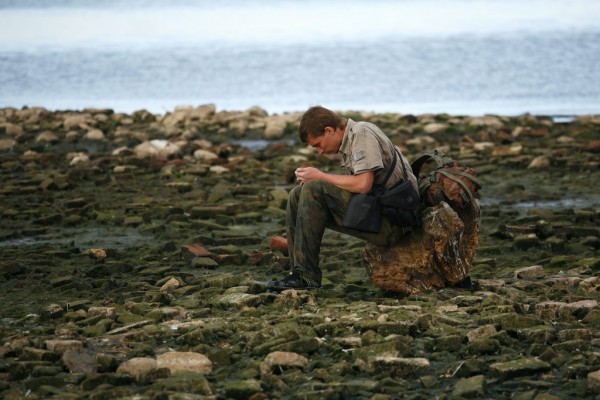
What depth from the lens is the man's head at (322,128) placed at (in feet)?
26.6

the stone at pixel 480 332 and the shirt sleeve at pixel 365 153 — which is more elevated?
the shirt sleeve at pixel 365 153

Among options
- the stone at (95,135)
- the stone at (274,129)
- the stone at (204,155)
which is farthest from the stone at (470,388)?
the stone at (95,135)

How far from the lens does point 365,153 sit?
808 centimetres

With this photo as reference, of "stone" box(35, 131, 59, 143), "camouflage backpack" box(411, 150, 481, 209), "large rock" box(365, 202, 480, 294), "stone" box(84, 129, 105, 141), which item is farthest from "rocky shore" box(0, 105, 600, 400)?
"stone" box(84, 129, 105, 141)

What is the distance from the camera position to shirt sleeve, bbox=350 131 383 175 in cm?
807

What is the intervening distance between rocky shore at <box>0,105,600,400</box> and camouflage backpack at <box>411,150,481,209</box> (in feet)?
2.33

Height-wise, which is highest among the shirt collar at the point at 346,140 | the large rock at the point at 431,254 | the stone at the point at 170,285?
the shirt collar at the point at 346,140

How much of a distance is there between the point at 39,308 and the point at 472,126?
541 inches

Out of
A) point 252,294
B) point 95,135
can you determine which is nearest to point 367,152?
point 252,294

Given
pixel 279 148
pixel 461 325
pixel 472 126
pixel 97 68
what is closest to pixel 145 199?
pixel 279 148

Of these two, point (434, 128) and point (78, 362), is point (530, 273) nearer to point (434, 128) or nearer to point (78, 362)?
point (78, 362)

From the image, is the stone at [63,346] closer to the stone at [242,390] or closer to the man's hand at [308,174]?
the stone at [242,390]

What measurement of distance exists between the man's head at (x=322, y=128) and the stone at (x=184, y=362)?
6.93 feet

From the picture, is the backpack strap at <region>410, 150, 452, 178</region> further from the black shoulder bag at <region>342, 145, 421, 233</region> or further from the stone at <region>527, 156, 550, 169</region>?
the stone at <region>527, 156, 550, 169</region>
